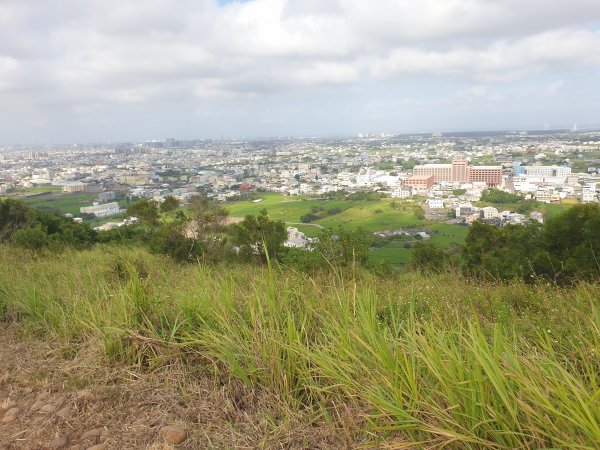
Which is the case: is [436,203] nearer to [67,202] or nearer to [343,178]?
[343,178]

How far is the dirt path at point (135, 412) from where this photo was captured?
1672mm

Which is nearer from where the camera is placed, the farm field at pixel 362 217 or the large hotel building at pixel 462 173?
the farm field at pixel 362 217

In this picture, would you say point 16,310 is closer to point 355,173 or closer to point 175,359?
point 175,359

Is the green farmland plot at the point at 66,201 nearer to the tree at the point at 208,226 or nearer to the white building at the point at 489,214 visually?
the tree at the point at 208,226

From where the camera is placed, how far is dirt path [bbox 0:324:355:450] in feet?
5.49

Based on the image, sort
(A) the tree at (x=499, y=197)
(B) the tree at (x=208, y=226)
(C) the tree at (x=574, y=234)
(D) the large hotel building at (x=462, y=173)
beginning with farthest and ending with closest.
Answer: (D) the large hotel building at (x=462, y=173)
(A) the tree at (x=499, y=197)
(B) the tree at (x=208, y=226)
(C) the tree at (x=574, y=234)

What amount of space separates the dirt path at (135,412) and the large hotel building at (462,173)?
4205 centimetres

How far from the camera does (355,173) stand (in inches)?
2163

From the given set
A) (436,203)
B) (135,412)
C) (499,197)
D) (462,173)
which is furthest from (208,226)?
(462,173)

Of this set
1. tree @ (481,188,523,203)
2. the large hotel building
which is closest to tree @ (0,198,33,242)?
tree @ (481,188,523,203)

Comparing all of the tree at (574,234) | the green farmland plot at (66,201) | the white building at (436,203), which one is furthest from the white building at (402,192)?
the tree at (574,234)

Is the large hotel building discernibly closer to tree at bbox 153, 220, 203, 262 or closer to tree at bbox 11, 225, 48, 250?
tree at bbox 153, 220, 203, 262

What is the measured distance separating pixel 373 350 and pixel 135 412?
125 centimetres

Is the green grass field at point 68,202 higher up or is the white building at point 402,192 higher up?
the green grass field at point 68,202
